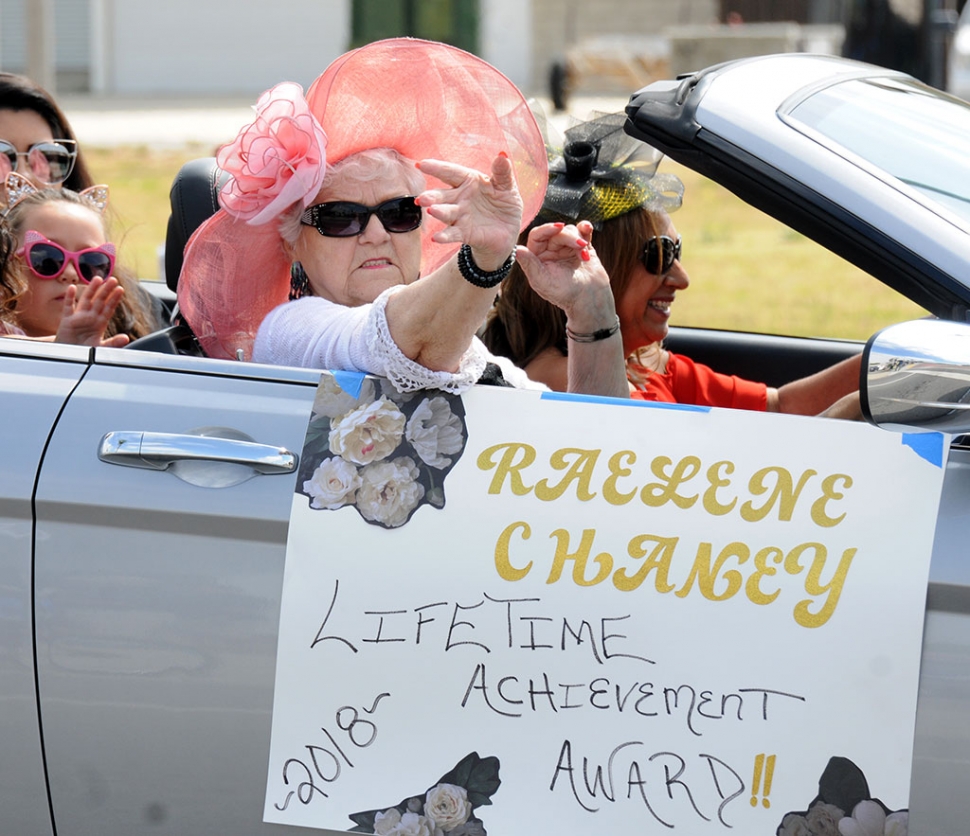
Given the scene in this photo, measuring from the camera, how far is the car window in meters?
7.91

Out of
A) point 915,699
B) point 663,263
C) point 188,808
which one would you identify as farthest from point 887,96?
point 188,808

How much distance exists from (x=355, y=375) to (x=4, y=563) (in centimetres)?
54

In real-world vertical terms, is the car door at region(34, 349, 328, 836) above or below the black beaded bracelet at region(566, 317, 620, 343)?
below

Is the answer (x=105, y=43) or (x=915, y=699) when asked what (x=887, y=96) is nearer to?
(x=915, y=699)

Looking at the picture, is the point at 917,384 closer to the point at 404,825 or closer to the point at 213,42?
the point at 404,825

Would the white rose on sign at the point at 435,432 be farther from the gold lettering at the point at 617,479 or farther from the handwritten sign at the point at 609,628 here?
the gold lettering at the point at 617,479

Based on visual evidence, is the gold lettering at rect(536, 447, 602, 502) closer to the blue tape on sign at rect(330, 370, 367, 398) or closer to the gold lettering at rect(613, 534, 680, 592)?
the gold lettering at rect(613, 534, 680, 592)

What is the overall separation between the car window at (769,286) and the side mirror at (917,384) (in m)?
5.10

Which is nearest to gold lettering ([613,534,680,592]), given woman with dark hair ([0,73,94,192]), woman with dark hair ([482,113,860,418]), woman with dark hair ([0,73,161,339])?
woman with dark hair ([482,113,860,418])

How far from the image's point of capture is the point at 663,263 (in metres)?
2.76

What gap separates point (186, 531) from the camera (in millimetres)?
1780

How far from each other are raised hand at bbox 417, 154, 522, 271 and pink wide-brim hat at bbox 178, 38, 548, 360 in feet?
1.71

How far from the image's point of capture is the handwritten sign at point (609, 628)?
5.41ft

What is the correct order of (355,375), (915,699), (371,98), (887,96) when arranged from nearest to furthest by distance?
(915,699) < (355,375) < (887,96) < (371,98)
